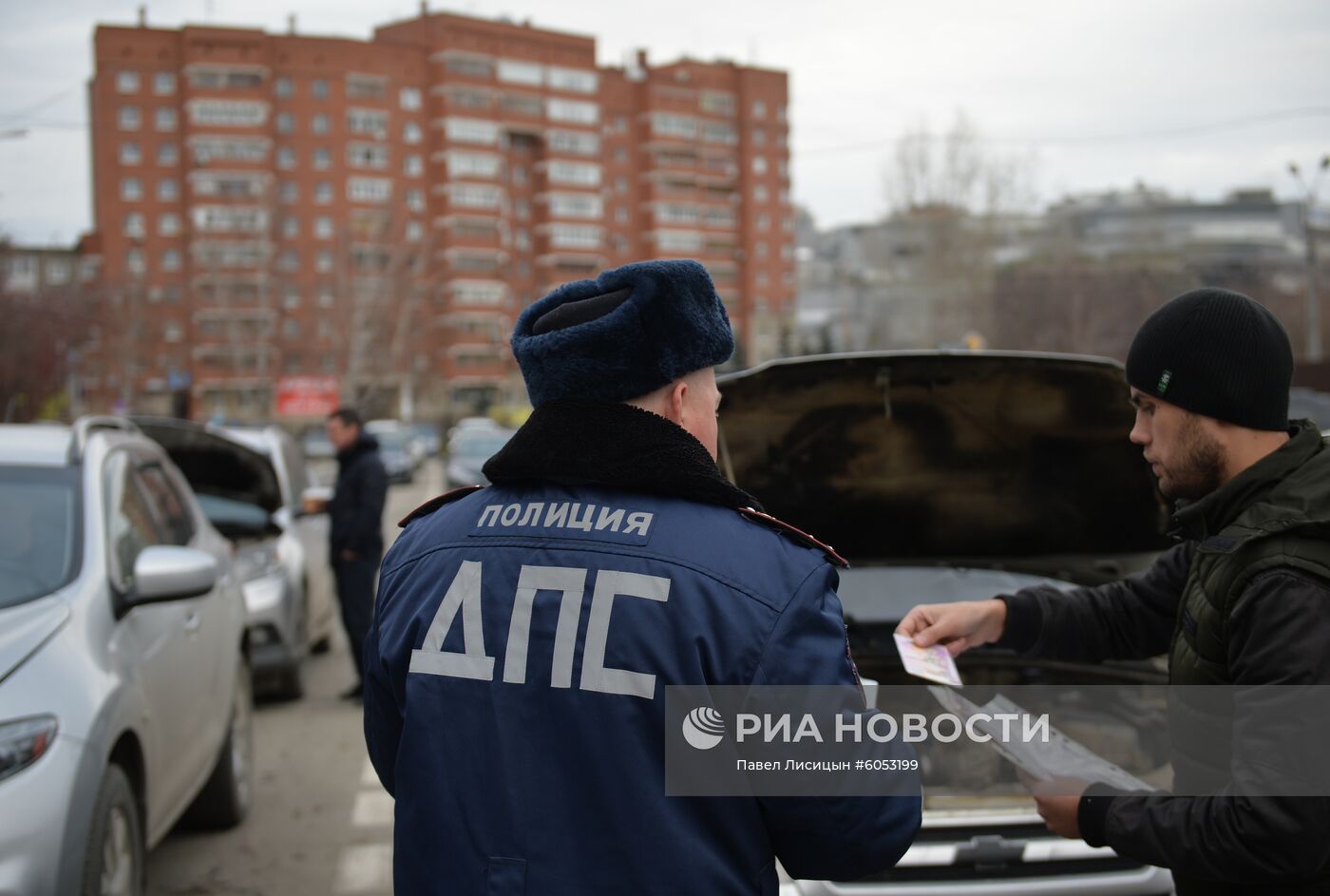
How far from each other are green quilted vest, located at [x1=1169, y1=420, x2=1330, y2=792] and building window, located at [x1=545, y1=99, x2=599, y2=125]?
3784 inches

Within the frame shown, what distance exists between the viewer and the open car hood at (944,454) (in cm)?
336

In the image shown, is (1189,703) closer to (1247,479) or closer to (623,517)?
(1247,479)

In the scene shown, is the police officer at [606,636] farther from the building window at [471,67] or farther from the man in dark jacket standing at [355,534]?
the building window at [471,67]

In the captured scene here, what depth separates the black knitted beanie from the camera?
206cm

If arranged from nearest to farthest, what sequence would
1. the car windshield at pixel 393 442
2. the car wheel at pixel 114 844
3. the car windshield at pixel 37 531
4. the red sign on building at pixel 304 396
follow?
the car wheel at pixel 114 844, the car windshield at pixel 37 531, the car windshield at pixel 393 442, the red sign on building at pixel 304 396

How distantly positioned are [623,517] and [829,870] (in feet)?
2.10

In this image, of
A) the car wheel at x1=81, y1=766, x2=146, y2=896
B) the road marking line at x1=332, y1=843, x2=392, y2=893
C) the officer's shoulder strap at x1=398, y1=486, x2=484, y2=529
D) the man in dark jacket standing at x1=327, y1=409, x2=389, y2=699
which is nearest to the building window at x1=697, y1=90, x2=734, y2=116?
the man in dark jacket standing at x1=327, y1=409, x2=389, y2=699

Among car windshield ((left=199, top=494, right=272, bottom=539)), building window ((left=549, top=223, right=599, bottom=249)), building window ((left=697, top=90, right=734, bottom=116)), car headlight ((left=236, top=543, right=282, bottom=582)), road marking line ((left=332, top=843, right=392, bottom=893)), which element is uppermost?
building window ((left=697, top=90, right=734, bottom=116))

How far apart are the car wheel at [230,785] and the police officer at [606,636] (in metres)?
3.93

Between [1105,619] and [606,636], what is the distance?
5.14 feet

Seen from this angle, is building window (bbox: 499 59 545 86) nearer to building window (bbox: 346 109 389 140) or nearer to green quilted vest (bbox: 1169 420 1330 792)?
building window (bbox: 346 109 389 140)

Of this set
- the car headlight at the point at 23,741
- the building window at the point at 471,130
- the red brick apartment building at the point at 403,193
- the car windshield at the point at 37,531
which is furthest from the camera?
the building window at the point at 471,130

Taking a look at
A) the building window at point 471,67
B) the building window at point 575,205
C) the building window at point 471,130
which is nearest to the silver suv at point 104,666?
the building window at point 471,130

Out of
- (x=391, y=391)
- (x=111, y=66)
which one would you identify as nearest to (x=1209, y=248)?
(x=391, y=391)
